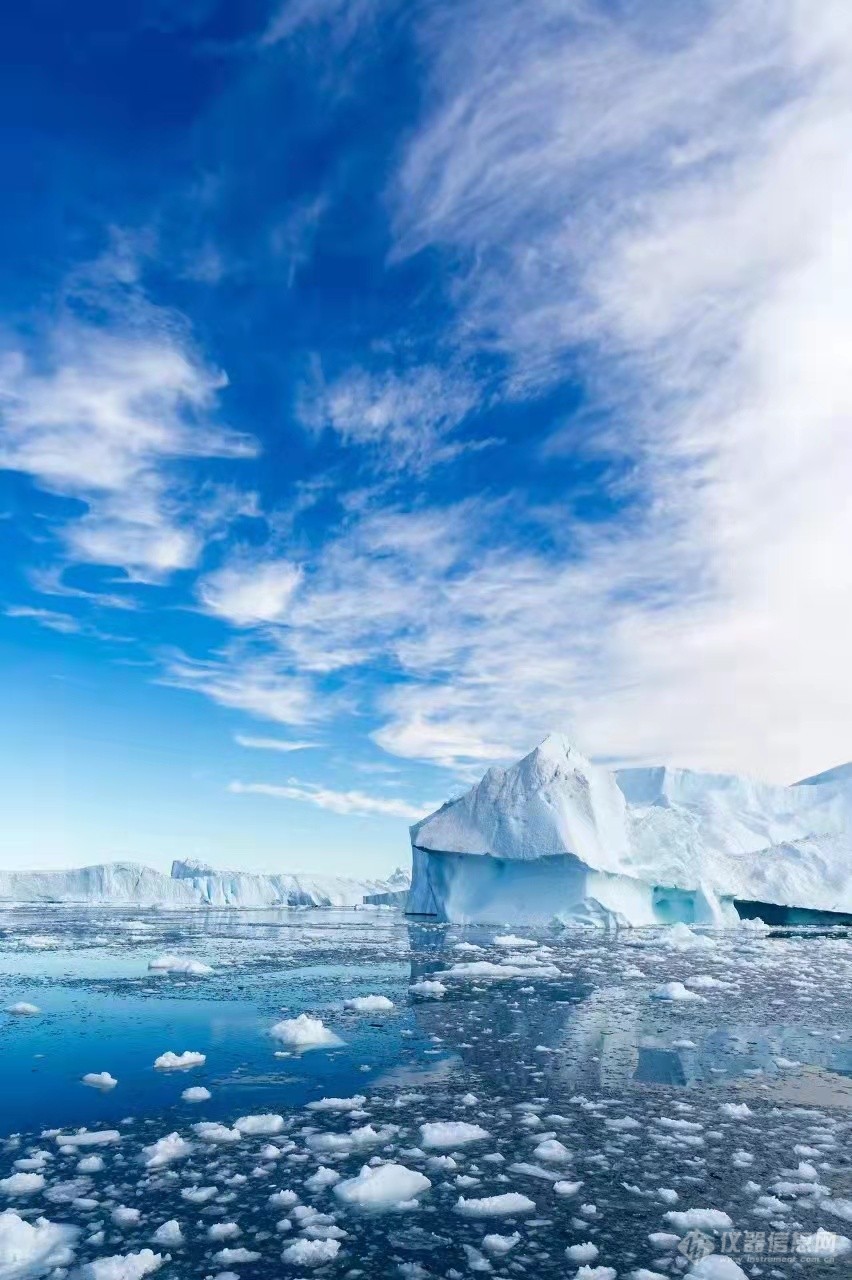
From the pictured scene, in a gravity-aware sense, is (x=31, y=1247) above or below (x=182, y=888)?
below

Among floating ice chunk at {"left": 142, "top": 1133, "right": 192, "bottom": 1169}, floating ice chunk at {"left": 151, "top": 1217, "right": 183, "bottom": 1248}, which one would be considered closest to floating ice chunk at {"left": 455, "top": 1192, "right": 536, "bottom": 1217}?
floating ice chunk at {"left": 151, "top": 1217, "right": 183, "bottom": 1248}

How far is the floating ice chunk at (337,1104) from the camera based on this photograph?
666cm

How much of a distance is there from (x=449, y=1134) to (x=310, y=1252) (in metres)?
2.04

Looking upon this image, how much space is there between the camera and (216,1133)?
587cm

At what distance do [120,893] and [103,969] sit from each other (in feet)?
184

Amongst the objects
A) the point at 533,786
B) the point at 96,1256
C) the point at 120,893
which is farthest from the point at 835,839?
the point at 120,893

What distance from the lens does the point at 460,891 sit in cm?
3481

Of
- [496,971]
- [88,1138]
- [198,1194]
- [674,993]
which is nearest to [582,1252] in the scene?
[198,1194]

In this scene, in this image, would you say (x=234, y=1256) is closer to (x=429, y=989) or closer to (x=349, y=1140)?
(x=349, y=1140)

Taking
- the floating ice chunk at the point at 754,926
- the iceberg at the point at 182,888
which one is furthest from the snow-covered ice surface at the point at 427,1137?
the iceberg at the point at 182,888

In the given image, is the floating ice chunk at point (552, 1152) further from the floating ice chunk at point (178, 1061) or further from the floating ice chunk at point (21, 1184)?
the floating ice chunk at point (178, 1061)

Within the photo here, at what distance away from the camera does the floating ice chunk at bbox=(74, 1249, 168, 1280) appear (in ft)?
12.8

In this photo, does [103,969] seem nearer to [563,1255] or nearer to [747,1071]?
[747,1071]

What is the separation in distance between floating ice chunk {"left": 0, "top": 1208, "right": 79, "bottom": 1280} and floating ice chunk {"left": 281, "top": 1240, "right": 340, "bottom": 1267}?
43.8 inches
